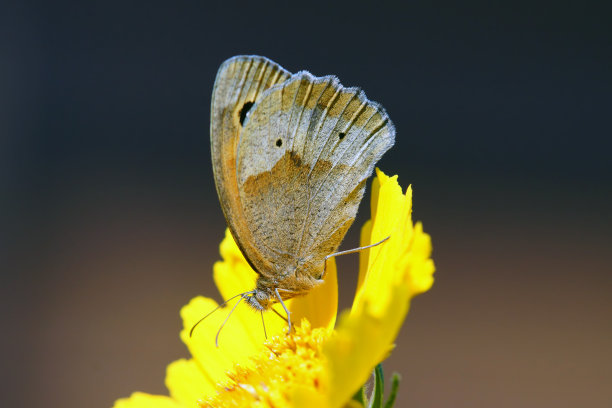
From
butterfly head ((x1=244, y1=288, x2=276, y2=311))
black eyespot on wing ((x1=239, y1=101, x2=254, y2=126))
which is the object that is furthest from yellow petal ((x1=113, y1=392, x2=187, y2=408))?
black eyespot on wing ((x1=239, y1=101, x2=254, y2=126))

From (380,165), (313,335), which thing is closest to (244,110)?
(313,335)

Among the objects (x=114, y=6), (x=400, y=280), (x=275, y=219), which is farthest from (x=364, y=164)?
(x=114, y=6)

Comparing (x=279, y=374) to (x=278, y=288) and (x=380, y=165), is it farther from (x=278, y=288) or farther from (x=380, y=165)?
(x=380, y=165)

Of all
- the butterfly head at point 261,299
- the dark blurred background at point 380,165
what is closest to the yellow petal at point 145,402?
the butterfly head at point 261,299

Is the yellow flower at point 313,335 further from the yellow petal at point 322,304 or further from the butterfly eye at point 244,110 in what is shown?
the butterfly eye at point 244,110

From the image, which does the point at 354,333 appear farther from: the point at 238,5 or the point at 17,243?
the point at 17,243

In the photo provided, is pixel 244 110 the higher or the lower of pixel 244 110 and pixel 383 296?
the higher
